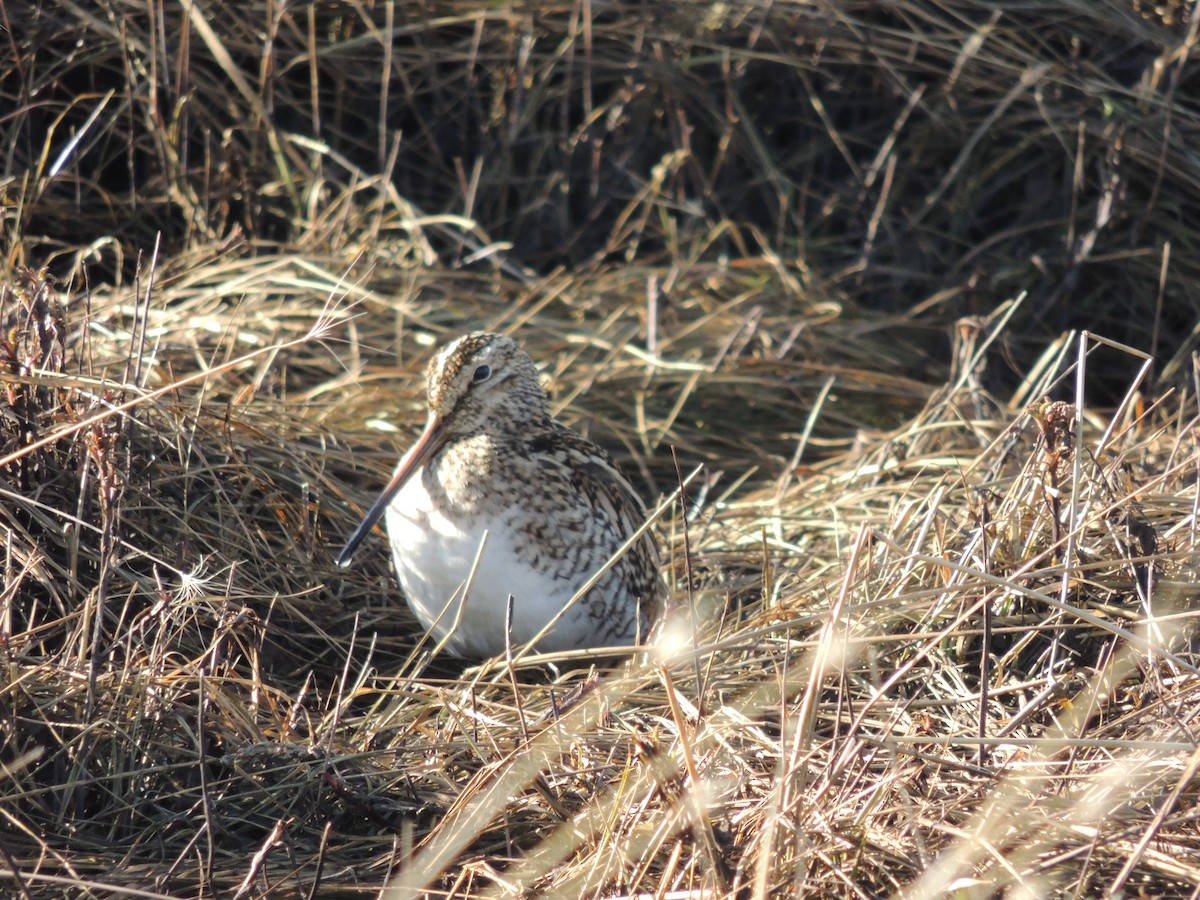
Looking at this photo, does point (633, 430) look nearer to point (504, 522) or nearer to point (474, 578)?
point (504, 522)

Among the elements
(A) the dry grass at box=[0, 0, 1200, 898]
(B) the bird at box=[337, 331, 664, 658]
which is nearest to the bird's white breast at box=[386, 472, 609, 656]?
(B) the bird at box=[337, 331, 664, 658]

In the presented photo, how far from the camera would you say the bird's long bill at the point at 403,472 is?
3.52 m

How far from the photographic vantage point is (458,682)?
9.87 feet

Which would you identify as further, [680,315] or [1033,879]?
[680,315]

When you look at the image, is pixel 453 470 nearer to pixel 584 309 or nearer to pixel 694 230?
pixel 584 309

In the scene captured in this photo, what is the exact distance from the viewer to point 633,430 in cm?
468

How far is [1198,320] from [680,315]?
1.89 m

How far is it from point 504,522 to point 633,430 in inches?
→ 52.4

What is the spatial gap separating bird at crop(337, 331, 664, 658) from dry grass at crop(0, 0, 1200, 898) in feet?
0.59

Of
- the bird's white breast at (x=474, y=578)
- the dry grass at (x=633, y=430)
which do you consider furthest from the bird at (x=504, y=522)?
the dry grass at (x=633, y=430)

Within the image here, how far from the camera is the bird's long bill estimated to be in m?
3.52

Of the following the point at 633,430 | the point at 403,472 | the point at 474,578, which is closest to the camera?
the point at 474,578

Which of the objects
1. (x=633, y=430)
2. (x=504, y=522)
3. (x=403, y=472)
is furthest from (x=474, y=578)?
(x=633, y=430)

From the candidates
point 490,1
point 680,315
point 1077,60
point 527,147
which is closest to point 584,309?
point 680,315
